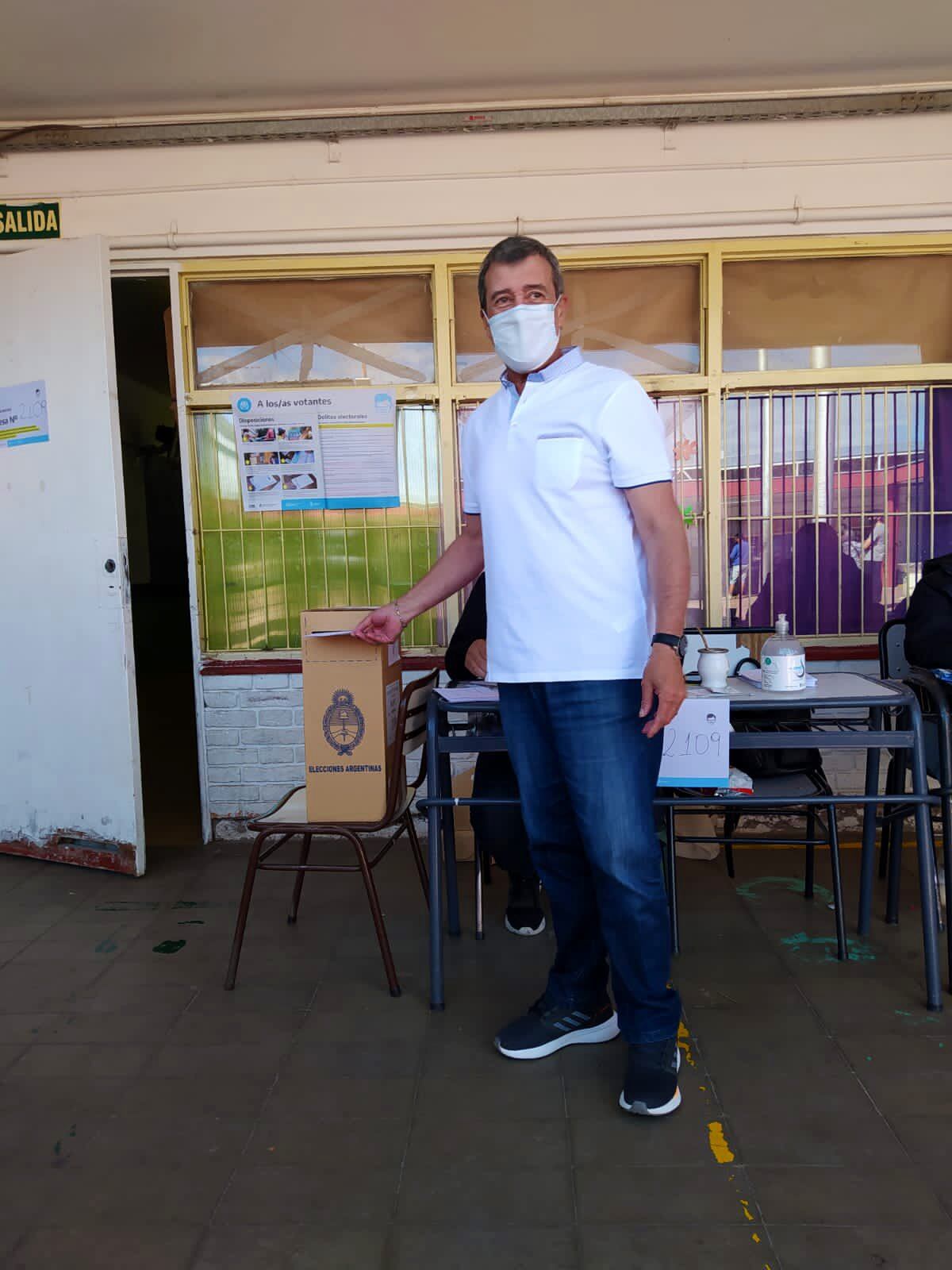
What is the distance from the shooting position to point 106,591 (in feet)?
11.6

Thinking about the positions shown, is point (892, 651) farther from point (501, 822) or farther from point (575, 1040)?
point (575, 1040)

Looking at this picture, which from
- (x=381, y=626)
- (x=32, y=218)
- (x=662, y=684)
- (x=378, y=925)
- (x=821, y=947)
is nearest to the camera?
(x=662, y=684)

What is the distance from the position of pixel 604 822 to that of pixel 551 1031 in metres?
0.63

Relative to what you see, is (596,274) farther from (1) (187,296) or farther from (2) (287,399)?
(1) (187,296)

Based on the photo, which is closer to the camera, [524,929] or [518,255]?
[518,255]

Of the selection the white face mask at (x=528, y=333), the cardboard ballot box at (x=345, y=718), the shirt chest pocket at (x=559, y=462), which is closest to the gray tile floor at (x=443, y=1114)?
the cardboard ballot box at (x=345, y=718)

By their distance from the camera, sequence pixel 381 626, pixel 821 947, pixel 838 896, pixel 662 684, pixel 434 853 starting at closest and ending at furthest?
pixel 662 684
pixel 381 626
pixel 434 853
pixel 838 896
pixel 821 947

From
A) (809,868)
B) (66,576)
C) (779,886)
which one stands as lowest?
(779,886)

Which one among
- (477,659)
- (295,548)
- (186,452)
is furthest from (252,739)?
(477,659)

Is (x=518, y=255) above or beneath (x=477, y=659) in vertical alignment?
above

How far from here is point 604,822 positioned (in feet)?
6.31

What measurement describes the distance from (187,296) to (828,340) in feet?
8.46

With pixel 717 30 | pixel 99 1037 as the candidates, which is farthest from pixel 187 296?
pixel 99 1037

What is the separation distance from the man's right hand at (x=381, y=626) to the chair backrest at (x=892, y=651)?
5.66ft
